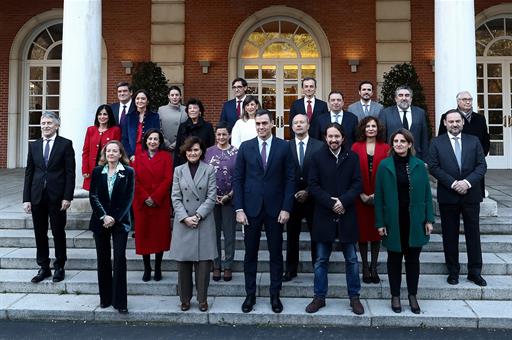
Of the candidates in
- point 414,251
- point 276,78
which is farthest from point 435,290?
point 276,78

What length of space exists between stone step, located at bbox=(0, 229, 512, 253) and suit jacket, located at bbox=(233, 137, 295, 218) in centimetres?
159

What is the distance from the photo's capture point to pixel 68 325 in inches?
180

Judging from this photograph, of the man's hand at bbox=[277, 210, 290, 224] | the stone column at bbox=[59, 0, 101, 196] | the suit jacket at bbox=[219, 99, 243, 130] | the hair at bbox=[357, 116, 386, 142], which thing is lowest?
the man's hand at bbox=[277, 210, 290, 224]

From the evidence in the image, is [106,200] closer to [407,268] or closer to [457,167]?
[407,268]

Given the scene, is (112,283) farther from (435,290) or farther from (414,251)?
(435,290)

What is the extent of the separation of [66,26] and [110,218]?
4489 mm

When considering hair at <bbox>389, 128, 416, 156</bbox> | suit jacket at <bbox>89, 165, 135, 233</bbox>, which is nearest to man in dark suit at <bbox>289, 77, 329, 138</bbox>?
hair at <bbox>389, 128, 416, 156</bbox>

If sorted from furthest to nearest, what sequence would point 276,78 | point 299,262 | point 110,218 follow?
1. point 276,78
2. point 299,262
3. point 110,218

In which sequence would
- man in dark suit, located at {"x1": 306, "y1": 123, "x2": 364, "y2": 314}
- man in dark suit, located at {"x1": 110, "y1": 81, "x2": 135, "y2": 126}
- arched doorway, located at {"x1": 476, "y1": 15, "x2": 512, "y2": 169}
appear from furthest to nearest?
1. arched doorway, located at {"x1": 476, "y1": 15, "x2": 512, "y2": 169}
2. man in dark suit, located at {"x1": 110, "y1": 81, "x2": 135, "y2": 126}
3. man in dark suit, located at {"x1": 306, "y1": 123, "x2": 364, "y2": 314}

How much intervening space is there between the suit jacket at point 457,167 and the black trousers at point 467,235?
0.29 ft

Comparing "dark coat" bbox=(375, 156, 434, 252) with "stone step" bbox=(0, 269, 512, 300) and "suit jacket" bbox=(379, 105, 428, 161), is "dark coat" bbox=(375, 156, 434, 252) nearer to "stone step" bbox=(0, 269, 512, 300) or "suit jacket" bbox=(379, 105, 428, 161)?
"stone step" bbox=(0, 269, 512, 300)

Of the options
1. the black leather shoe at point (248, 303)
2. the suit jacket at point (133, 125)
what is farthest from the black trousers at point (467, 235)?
the suit jacket at point (133, 125)

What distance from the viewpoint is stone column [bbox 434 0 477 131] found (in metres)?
7.13

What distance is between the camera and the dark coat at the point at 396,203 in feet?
14.6
